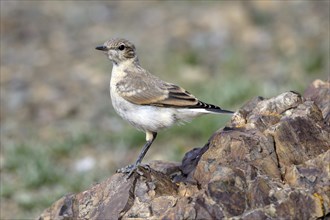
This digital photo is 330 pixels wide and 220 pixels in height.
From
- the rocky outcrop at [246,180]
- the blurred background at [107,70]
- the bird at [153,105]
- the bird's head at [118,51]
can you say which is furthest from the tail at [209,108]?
the blurred background at [107,70]

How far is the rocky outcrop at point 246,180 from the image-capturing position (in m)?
5.95

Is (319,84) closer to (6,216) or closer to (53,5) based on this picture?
(6,216)

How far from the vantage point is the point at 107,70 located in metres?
15.7

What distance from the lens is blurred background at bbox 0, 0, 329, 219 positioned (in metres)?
11.9

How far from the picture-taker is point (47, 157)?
474 inches

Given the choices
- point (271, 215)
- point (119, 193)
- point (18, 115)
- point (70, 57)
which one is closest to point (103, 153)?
point (18, 115)

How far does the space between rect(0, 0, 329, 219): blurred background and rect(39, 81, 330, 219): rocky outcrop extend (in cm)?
393

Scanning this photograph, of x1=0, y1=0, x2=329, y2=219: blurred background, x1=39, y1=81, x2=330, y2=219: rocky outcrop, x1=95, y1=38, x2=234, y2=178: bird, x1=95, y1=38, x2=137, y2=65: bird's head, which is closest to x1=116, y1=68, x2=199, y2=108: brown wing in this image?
x1=95, y1=38, x2=234, y2=178: bird

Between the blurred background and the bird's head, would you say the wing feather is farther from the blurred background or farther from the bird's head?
the blurred background

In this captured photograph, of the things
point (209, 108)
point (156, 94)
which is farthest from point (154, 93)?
point (209, 108)

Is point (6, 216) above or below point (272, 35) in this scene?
below

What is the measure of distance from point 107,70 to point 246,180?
32.0ft

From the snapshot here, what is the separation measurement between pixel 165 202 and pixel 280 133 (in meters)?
1.37

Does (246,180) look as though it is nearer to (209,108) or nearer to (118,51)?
(209,108)
